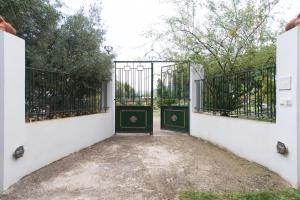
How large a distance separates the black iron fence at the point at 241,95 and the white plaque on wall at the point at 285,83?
55 cm

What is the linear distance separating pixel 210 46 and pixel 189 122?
3071 millimetres

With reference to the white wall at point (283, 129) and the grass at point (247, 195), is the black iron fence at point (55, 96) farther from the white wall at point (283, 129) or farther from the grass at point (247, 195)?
the white wall at point (283, 129)

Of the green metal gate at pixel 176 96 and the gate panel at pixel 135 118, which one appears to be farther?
the gate panel at pixel 135 118

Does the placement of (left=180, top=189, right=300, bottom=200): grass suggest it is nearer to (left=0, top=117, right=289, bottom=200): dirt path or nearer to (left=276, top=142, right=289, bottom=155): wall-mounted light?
(left=0, top=117, right=289, bottom=200): dirt path

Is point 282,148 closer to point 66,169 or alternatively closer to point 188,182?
point 188,182

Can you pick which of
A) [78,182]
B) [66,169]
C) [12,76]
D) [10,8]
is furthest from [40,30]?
[78,182]

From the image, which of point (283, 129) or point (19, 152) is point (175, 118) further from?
point (19, 152)

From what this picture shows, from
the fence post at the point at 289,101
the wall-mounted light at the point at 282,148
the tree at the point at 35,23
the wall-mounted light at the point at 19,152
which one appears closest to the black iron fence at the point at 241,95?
the fence post at the point at 289,101

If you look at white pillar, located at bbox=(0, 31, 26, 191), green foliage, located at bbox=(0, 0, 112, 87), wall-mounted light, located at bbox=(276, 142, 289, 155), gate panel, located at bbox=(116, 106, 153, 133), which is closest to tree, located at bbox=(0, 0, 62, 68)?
green foliage, located at bbox=(0, 0, 112, 87)

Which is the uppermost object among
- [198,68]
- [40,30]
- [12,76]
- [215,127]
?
[40,30]

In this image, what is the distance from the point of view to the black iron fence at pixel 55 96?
5301mm

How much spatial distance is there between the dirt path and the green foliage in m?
2.17

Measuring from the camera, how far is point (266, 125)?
5.05 m

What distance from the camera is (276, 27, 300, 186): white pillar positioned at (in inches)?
159
